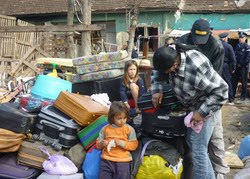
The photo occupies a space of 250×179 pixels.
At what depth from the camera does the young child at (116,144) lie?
4.03 metres

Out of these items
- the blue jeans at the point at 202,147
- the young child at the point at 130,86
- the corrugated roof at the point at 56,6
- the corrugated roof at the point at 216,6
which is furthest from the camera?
the corrugated roof at the point at 56,6

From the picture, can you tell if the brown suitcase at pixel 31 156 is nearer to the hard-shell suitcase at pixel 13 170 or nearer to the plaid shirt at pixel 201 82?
the hard-shell suitcase at pixel 13 170

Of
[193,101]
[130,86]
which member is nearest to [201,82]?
[193,101]

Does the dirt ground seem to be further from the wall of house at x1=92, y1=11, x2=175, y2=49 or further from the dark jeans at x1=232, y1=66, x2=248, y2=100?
the wall of house at x1=92, y1=11, x2=175, y2=49

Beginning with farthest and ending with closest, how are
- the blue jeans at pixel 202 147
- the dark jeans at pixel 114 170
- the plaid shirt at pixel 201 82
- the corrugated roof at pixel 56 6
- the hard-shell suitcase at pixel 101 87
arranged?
the corrugated roof at pixel 56 6 < the hard-shell suitcase at pixel 101 87 < the dark jeans at pixel 114 170 < the blue jeans at pixel 202 147 < the plaid shirt at pixel 201 82

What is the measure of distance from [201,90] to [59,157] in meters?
1.87

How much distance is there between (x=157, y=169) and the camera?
392 cm

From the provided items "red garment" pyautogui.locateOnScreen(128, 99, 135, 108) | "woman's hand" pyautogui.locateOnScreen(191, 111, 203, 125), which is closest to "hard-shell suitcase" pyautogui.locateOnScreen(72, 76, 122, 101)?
"red garment" pyautogui.locateOnScreen(128, 99, 135, 108)

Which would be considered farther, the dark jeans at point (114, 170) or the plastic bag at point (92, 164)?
the plastic bag at point (92, 164)

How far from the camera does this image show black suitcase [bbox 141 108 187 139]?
403cm

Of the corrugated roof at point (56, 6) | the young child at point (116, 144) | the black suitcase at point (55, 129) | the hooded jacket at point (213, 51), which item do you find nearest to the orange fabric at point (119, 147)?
the young child at point (116, 144)

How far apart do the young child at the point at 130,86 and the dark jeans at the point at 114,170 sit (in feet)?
5.85

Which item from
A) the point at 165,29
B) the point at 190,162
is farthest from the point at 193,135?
the point at 165,29

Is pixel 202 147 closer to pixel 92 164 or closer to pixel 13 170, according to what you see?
pixel 92 164
